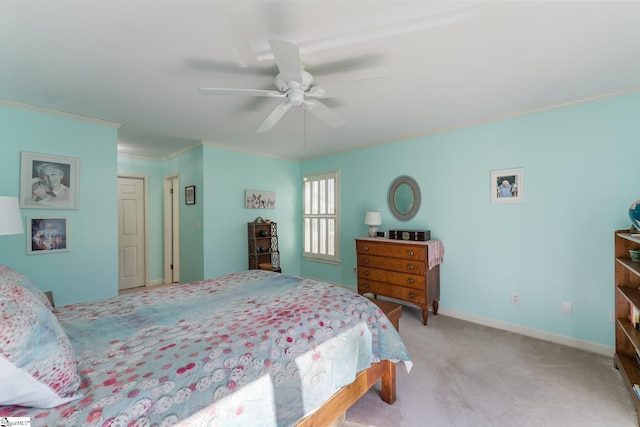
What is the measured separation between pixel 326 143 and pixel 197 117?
72.3 inches

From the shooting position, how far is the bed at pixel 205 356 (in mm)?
861

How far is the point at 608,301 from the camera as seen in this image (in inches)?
96.1

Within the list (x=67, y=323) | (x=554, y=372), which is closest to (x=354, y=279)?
(x=554, y=372)

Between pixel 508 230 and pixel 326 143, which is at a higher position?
pixel 326 143

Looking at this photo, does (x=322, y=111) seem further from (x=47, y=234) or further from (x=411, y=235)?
(x=47, y=234)

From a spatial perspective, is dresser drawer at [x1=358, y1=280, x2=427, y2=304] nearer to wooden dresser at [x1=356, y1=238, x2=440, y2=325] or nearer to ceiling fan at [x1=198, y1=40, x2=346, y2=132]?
wooden dresser at [x1=356, y1=238, x2=440, y2=325]

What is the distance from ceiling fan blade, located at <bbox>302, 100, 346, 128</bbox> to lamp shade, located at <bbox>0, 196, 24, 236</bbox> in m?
2.09

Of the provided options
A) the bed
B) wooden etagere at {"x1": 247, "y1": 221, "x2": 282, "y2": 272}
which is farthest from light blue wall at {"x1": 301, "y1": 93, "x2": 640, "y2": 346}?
wooden etagere at {"x1": 247, "y1": 221, "x2": 282, "y2": 272}

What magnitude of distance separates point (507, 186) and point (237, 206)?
3625mm

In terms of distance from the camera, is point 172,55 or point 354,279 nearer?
point 172,55

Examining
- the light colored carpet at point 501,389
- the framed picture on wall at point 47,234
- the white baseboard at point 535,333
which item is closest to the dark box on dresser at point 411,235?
the white baseboard at point 535,333

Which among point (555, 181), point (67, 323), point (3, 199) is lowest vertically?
point (67, 323)

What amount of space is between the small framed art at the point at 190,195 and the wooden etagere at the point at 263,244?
2.99ft

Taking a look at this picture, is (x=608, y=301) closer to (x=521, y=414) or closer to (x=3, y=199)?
(x=521, y=414)
